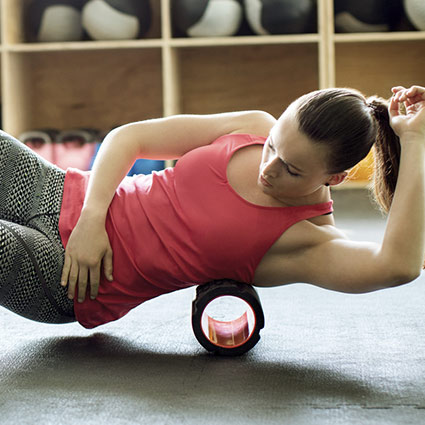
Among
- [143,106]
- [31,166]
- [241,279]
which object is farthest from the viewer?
[143,106]

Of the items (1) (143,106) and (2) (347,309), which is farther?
(1) (143,106)

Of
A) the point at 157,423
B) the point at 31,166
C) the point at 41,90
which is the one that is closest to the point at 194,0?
the point at 41,90

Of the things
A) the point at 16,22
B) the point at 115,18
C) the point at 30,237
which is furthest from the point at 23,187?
the point at 16,22

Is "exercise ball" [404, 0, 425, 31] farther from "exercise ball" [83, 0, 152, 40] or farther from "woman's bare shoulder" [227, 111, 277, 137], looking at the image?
"woman's bare shoulder" [227, 111, 277, 137]

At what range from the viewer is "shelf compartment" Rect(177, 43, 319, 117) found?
3010 millimetres

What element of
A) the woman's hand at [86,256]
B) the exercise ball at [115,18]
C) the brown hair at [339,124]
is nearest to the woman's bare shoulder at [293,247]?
the brown hair at [339,124]

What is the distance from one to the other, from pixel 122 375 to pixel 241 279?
24 centimetres

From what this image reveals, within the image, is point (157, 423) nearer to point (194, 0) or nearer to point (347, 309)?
point (347, 309)

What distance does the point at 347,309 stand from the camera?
1.33 m

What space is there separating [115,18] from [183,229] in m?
1.79

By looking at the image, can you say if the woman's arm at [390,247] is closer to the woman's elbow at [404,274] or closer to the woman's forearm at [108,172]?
the woman's elbow at [404,274]

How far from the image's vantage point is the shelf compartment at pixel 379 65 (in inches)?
116

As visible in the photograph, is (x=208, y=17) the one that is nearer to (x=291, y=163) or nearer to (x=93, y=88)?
(x=93, y=88)

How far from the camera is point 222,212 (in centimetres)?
104
